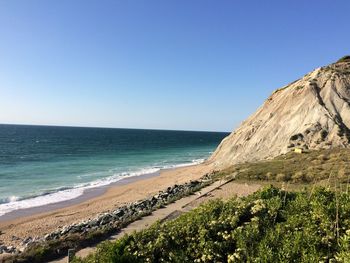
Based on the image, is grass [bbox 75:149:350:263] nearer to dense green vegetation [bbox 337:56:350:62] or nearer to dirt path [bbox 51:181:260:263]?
dirt path [bbox 51:181:260:263]

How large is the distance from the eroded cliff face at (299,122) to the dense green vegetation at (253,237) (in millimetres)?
32085

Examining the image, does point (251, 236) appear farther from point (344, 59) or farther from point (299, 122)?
point (344, 59)

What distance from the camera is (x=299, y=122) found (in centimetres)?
4653

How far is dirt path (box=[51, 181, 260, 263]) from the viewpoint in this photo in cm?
1814

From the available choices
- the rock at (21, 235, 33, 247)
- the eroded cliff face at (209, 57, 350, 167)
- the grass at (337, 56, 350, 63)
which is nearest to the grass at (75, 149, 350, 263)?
the rock at (21, 235, 33, 247)

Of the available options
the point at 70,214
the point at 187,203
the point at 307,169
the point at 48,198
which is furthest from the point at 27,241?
the point at 307,169

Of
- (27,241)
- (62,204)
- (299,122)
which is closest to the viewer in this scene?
(27,241)

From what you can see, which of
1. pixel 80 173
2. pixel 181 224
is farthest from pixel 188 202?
pixel 80 173

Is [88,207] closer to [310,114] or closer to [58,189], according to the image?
[58,189]

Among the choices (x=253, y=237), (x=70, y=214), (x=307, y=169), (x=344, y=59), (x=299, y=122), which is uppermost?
(x=344, y=59)

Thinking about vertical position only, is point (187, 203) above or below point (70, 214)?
above

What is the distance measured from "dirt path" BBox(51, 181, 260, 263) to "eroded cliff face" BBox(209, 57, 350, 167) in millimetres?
17232

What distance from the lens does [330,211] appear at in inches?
402

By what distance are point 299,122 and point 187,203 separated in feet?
94.2
